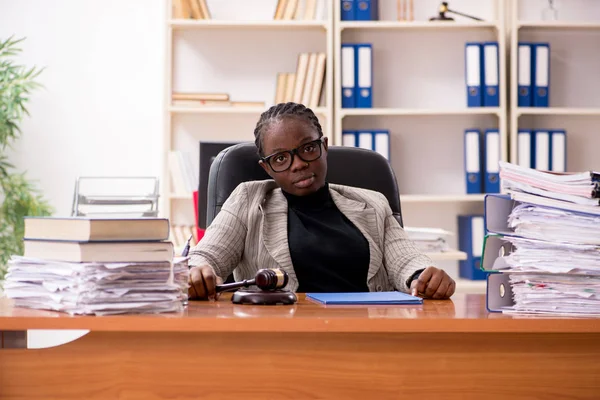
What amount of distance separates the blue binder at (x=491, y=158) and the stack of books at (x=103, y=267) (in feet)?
9.46

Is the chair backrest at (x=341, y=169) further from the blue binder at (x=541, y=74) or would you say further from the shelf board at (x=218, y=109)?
the blue binder at (x=541, y=74)

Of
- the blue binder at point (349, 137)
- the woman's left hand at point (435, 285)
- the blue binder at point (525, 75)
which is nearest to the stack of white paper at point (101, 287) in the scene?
the woman's left hand at point (435, 285)

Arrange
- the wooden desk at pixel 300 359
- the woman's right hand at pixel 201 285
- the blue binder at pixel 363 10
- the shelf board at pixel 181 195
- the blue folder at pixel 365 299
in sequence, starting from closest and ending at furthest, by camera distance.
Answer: the wooden desk at pixel 300 359 → the blue folder at pixel 365 299 → the woman's right hand at pixel 201 285 → the shelf board at pixel 181 195 → the blue binder at pixel 363 10

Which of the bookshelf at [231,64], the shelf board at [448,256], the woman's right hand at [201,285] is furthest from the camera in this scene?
the bookshelf at [231,64]

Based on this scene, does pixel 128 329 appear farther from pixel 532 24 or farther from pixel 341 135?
pixel 532 24

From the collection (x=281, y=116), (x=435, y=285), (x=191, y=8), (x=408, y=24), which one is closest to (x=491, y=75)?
(x=408, y=24)

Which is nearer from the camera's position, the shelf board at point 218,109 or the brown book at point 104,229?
the brown book at point 104,229

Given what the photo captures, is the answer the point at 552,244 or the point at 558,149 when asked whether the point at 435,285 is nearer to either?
the point at 552,244

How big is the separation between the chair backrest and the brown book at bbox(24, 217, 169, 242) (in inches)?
34.6

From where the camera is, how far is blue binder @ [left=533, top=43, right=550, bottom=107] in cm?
386

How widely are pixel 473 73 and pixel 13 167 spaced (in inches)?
93.0

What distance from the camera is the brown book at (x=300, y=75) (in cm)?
388

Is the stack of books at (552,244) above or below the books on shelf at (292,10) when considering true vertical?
below

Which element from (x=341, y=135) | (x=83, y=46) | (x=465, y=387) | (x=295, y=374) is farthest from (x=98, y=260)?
(x=83, y=46)
